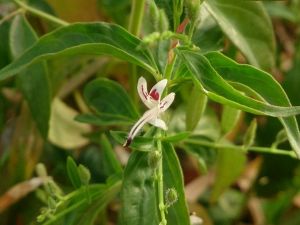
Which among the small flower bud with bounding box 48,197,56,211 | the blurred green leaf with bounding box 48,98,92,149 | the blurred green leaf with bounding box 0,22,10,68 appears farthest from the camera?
the blurred green leaf with bounding box 48,98,92,149

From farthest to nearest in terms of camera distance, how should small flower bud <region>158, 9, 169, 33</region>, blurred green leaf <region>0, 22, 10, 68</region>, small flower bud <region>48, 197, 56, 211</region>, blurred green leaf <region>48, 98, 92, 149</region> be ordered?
1. blurred green leaf <region>48, 98, 92, 149</region>
2. blurred green leaf <region>0, 22, 10, 68</region>
3. small flower bud <region>48, 197, 56, 211</region>
4. small flower bud <region>158, 9, 169, 33</region>

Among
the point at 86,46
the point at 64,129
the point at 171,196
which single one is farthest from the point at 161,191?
the point at 64,129

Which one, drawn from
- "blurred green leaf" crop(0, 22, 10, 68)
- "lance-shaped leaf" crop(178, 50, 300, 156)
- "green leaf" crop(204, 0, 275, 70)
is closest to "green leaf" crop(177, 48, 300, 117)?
"lance-shaped leaf" crop(178, 50, 300, 156)

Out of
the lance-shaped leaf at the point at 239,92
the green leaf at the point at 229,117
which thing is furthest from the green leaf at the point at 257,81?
the green leaf at the point at 229,117

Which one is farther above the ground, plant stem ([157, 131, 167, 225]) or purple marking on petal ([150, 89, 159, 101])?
purple marking on petal ([150, 89, 159, 101])

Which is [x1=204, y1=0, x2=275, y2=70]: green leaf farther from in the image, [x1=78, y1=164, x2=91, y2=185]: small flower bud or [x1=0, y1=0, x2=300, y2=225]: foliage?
[x1=78, y1=164, x2=91, y2=185]: small flower bud

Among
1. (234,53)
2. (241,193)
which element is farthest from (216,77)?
(241,193)

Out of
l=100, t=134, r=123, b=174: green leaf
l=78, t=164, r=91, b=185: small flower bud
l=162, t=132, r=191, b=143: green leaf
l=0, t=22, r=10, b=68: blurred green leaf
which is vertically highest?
l=0, t=22, r=10, b=68: blurred green leaf

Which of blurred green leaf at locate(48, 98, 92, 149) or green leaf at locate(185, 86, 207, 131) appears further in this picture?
blurred green leaf at locate(48, 98, 92, 149)
